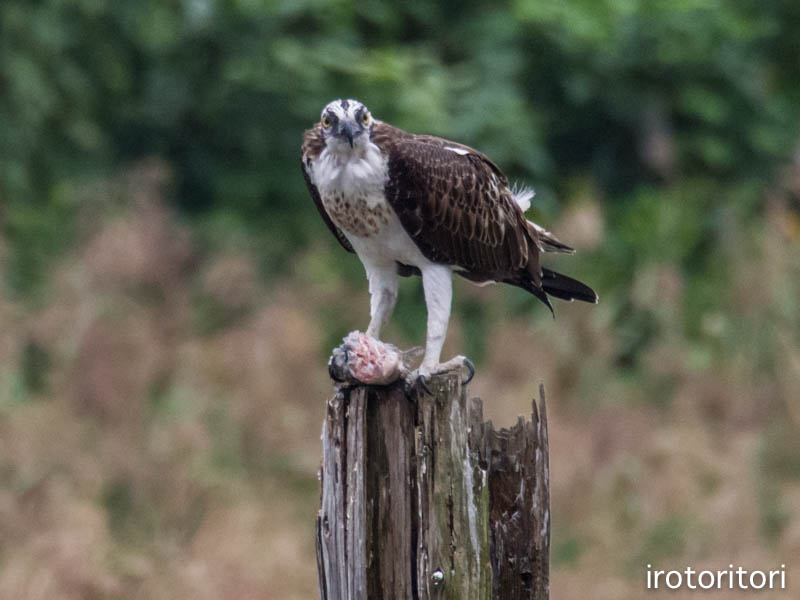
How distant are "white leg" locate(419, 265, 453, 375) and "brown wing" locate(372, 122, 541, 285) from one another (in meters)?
0.06

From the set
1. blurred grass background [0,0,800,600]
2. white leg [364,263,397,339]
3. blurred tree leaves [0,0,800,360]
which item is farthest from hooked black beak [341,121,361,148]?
blurred tree leaves [0,0,800,360]

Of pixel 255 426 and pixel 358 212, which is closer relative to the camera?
pixel 358 212

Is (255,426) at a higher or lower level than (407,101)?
lower

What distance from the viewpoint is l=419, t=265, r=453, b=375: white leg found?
417 centimetres

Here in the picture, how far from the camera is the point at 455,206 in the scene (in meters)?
4.54

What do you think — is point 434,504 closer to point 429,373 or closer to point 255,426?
point 429,373

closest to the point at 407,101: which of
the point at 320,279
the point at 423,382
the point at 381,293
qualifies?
the point at 320,279

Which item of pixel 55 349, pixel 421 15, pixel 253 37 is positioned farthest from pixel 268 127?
pixel 55 349

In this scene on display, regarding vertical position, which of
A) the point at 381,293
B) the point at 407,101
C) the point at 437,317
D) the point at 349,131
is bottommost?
the point at 437,317

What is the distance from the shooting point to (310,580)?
257 inches

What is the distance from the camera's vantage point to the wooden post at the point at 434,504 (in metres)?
3.24

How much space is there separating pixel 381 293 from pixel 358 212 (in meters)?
0.39

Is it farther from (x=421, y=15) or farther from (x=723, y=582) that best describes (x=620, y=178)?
(x=723, y=582)

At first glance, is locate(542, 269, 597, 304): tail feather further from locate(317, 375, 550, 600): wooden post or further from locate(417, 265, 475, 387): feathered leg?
locate(317, 375, 550, 600): wooden post
